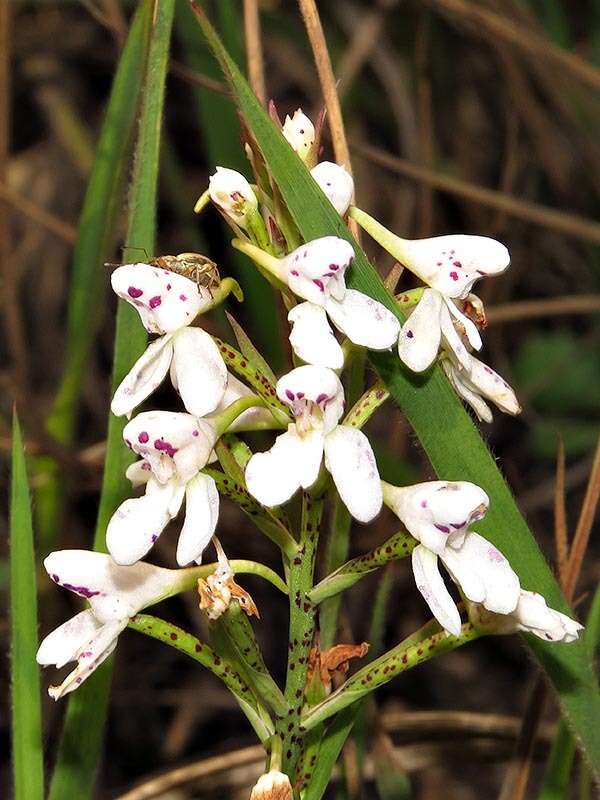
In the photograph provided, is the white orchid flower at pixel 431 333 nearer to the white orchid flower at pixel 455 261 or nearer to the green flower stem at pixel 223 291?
the white orchid flower at pixel 455 261

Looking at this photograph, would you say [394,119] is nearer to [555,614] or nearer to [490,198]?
[490,198]

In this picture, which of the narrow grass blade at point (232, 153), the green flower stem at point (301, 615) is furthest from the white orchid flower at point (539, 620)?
the narrow grass blade at point (232, 153)

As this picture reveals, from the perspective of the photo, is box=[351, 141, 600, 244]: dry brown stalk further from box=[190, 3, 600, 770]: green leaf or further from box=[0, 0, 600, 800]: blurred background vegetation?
box=[190, 3, 600, 770]: green leaf

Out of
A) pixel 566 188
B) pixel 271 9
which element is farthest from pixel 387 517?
pixel 271 9

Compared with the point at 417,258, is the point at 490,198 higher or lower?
higher

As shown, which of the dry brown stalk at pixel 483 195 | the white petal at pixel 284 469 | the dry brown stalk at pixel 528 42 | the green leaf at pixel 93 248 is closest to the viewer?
the white petal at pixel 284 469

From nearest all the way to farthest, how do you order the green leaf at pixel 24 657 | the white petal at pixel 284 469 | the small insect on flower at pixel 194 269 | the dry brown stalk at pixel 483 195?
1. the white petal at pixel 284 469
2. the small insect on flower at pixel 194 269
3. the green leaf at pixel 24 657
4. the dry brown stalk at pixel 483 195
